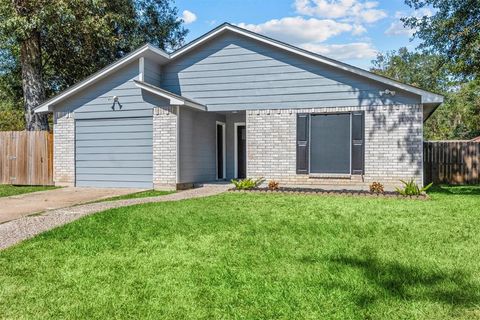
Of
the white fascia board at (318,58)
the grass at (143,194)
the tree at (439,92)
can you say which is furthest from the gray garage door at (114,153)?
the tree at (439,92)

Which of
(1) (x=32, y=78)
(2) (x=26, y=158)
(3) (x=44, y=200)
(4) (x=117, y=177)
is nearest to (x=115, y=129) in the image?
(4) (x=117, y=177)

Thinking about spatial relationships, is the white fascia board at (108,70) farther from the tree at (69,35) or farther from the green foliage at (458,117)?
the green foliage at (458,117)

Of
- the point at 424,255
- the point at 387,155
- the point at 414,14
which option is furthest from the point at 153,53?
the point at 424,255

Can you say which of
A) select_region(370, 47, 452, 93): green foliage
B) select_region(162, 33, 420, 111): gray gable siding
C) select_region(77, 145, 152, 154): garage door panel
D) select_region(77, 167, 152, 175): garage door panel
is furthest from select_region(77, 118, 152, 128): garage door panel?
select_region(370, 47, 452, 93): green foliage

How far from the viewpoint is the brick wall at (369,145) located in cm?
1162

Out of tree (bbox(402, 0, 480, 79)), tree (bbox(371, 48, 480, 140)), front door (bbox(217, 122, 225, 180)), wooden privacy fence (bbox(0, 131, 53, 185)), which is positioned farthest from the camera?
tree (bbox(371, 48, 480, 140))

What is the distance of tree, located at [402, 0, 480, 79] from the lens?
11.7m

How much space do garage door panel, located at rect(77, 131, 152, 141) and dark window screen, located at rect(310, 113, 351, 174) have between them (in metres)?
5.19

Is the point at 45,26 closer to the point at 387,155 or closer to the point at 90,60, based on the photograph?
the point at 90,60

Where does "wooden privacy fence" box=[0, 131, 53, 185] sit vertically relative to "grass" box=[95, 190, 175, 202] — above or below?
above

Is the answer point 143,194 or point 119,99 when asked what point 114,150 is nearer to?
point 119,99

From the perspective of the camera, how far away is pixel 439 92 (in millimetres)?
41438

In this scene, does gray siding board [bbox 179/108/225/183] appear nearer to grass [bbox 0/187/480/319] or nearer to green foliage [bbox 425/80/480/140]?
grass [bbox 0/187/480/319]

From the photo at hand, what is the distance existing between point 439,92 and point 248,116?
35.6m
